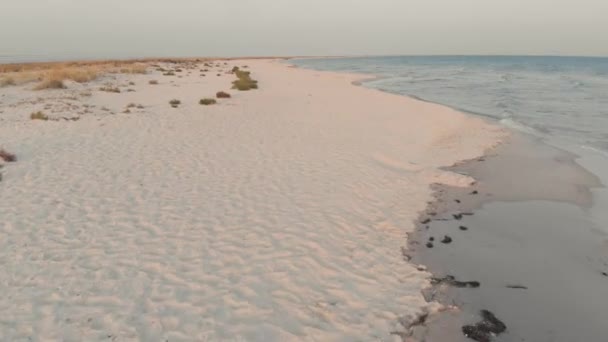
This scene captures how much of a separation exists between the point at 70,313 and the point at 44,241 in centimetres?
237

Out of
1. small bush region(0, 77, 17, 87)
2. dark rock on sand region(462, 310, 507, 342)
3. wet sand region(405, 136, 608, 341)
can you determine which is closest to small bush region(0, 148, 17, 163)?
wet sand region(405, 136, 608, 341)

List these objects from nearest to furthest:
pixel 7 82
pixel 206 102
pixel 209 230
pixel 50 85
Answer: pixel 209 230, pixel 206 102, pixel 50 85, pixel 7 82

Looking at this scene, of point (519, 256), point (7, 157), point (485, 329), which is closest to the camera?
point (485, 329)

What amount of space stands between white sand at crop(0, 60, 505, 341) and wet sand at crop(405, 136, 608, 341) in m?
0.50

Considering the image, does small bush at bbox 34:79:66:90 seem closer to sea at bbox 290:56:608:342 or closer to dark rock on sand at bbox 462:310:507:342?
sea at bbox 290:56:608:342

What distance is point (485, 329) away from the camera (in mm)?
5793

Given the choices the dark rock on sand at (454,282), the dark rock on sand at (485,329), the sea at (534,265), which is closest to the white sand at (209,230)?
the dark rock on sand at (454,282)

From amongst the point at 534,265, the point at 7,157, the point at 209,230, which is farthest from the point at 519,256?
the point at 7,157

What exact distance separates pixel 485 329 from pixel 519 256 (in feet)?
8.54

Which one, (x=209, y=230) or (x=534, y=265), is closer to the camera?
(x=534, y=265)

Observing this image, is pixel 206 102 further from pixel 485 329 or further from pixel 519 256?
pixel 485 329

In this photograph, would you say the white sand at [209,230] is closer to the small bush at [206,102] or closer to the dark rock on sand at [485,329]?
the dark rock on sand at [485,329]

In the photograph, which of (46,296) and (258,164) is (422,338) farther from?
(258,164)

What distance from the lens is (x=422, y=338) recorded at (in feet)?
18.3
